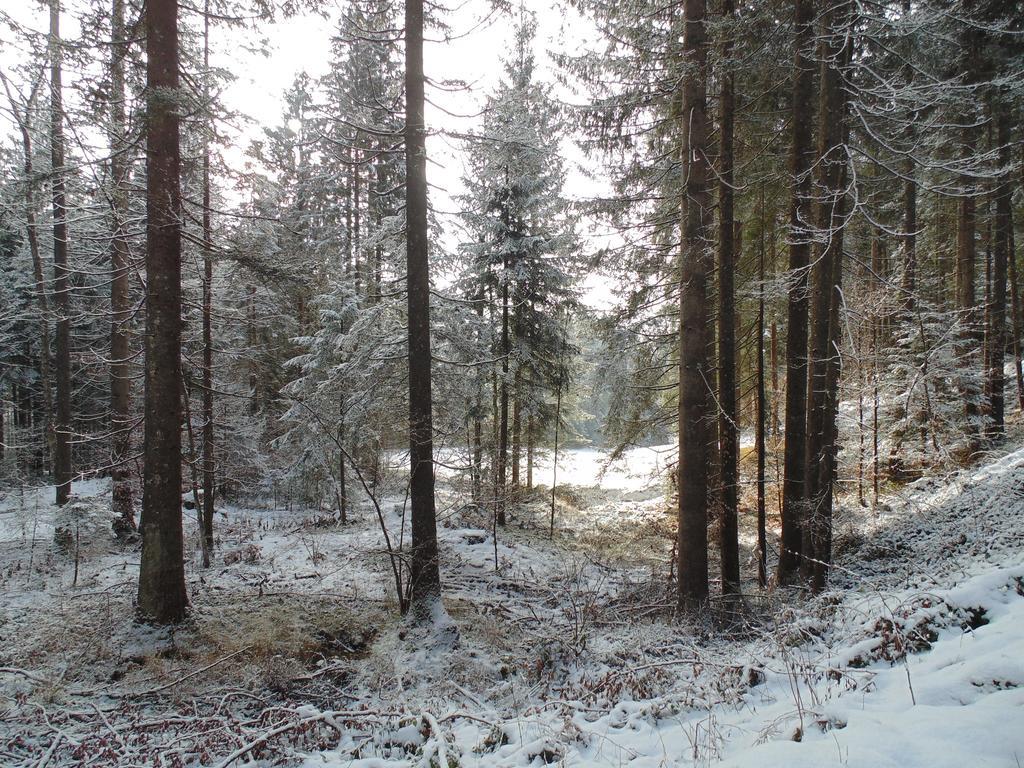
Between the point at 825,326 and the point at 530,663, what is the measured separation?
6.84m

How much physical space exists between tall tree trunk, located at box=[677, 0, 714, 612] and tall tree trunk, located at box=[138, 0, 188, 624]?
744cm

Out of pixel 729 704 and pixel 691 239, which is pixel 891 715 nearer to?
pixel 729 704

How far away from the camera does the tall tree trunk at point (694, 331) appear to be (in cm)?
685

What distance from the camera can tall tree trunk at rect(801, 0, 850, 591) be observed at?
706 cm

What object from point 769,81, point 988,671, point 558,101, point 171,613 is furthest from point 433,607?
point 769,81

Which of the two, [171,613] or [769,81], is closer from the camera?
[171,613]

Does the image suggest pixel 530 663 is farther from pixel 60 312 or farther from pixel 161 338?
pixel 60 312

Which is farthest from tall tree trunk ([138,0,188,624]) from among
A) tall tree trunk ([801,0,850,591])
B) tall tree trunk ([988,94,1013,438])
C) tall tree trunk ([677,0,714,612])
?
tall tree trunk ([988,94,1013,438])

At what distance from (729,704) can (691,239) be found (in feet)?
19.0

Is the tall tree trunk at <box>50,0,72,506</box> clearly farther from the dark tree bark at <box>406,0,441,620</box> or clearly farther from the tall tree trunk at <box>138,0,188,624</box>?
the dark tree bark at <box>406,0,441,620</box>

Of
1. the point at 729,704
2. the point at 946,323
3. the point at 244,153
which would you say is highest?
the point at 244,153

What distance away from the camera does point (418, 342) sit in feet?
25.8

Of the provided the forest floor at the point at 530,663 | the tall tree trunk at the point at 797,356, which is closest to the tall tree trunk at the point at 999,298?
the forest floor at the point at 530,663

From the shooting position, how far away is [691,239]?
22.5 feet
